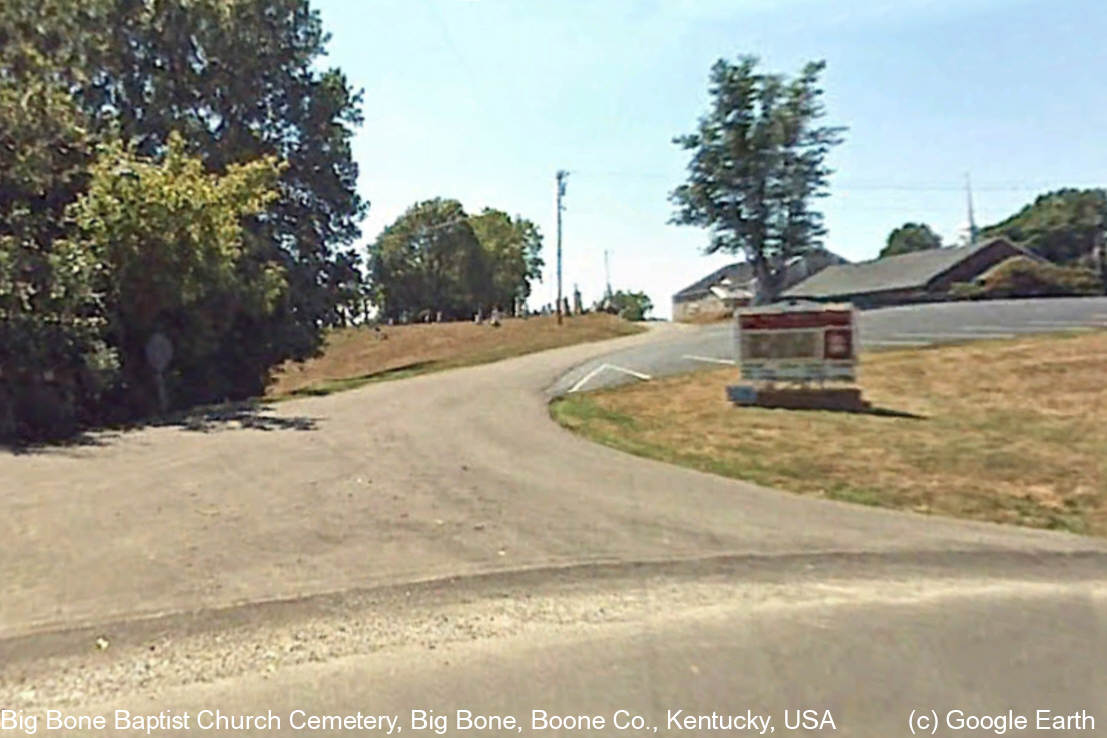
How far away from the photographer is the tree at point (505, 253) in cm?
9306

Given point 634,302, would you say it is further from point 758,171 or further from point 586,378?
point 586,378

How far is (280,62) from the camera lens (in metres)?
30.7

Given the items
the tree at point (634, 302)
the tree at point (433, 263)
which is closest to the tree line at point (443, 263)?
the tree at point (433, 263)

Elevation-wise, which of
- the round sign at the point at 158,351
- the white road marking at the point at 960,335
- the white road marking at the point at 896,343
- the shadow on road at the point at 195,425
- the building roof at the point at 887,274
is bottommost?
the shadow on road at the point at 195,425

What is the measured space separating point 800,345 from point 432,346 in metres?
31.6

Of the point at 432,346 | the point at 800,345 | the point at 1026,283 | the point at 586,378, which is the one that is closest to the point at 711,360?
the point at 586,378

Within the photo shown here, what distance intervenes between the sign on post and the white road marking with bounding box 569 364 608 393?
5.19m

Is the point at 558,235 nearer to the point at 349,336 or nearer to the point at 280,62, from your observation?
the point at 349,336

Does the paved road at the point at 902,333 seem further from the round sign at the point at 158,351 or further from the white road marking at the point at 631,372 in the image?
the round sign at the point at 158,351

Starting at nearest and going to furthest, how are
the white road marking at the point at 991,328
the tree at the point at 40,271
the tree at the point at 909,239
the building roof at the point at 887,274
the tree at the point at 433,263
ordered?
the tree at the point at 40,271 < the white road marking at the point at 991,328 < the building roof at the point at 887,274 < the tree at the point at 433,263 < the tree at the point at 909,239

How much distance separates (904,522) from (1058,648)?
138 inches

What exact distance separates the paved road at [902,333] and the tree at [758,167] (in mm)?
19526

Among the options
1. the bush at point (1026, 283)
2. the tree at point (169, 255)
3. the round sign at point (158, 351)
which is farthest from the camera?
the bush at point (1026, 283)

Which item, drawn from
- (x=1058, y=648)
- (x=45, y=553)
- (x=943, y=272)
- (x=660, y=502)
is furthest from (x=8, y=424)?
(x=943, y=272)
